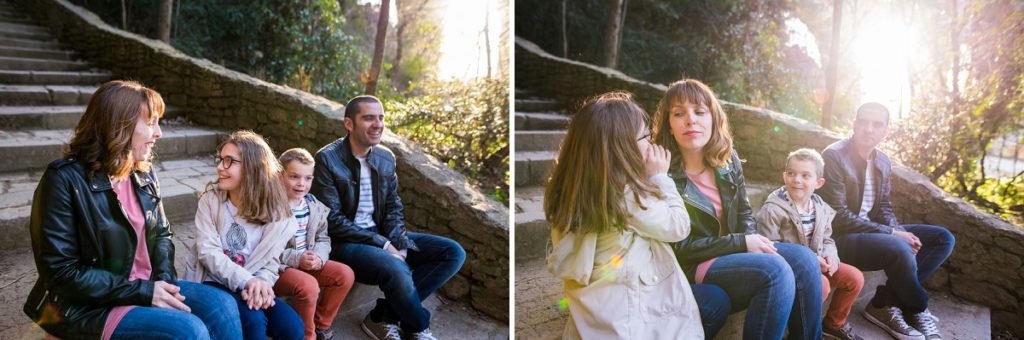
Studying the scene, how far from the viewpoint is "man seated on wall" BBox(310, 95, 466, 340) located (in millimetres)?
2240

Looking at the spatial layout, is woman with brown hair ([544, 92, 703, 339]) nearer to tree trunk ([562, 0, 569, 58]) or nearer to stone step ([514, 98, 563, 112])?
stone step ([514, 98, 563, 112])

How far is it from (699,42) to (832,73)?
4.59 feet

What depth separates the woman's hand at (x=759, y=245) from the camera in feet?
5.45

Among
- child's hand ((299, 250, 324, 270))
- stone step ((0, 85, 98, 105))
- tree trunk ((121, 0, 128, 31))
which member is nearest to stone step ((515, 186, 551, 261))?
child's hand ((299, 250, 324, 270))

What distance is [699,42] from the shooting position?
12.2 ft

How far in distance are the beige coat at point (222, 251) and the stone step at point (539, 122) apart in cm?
117

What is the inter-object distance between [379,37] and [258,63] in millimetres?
1686

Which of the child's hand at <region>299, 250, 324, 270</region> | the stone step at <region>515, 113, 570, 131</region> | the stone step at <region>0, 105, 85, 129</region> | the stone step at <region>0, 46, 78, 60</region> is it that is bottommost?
the child's hand at <region>299, 250, 324, 270</region>

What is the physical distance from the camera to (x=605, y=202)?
156 centimetres

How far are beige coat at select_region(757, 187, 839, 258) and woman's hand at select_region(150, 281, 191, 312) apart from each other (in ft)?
5.38

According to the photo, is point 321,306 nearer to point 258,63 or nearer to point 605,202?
point 605,202

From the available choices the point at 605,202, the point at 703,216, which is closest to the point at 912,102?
the point at 703,216

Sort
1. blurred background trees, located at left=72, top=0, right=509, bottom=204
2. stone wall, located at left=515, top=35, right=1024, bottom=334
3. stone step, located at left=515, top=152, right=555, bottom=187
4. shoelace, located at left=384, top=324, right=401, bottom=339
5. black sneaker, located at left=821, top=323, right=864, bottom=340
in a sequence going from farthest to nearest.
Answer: blurred background trees, located at left=72, top=0, right=509, bottom=204
stone step, located at left=515, top=152, right=555, bottom=187
shoelace, located at left=384, top=324, right=401, bottom=339
stone wall, located at left=515, top=35, right=1024, bottom=334
black sneaker, located at left=821, top=323, right=864, bottom=340

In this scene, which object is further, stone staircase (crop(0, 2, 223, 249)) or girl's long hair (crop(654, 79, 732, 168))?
stone staircase (crop(0, 2, 223, 249))
